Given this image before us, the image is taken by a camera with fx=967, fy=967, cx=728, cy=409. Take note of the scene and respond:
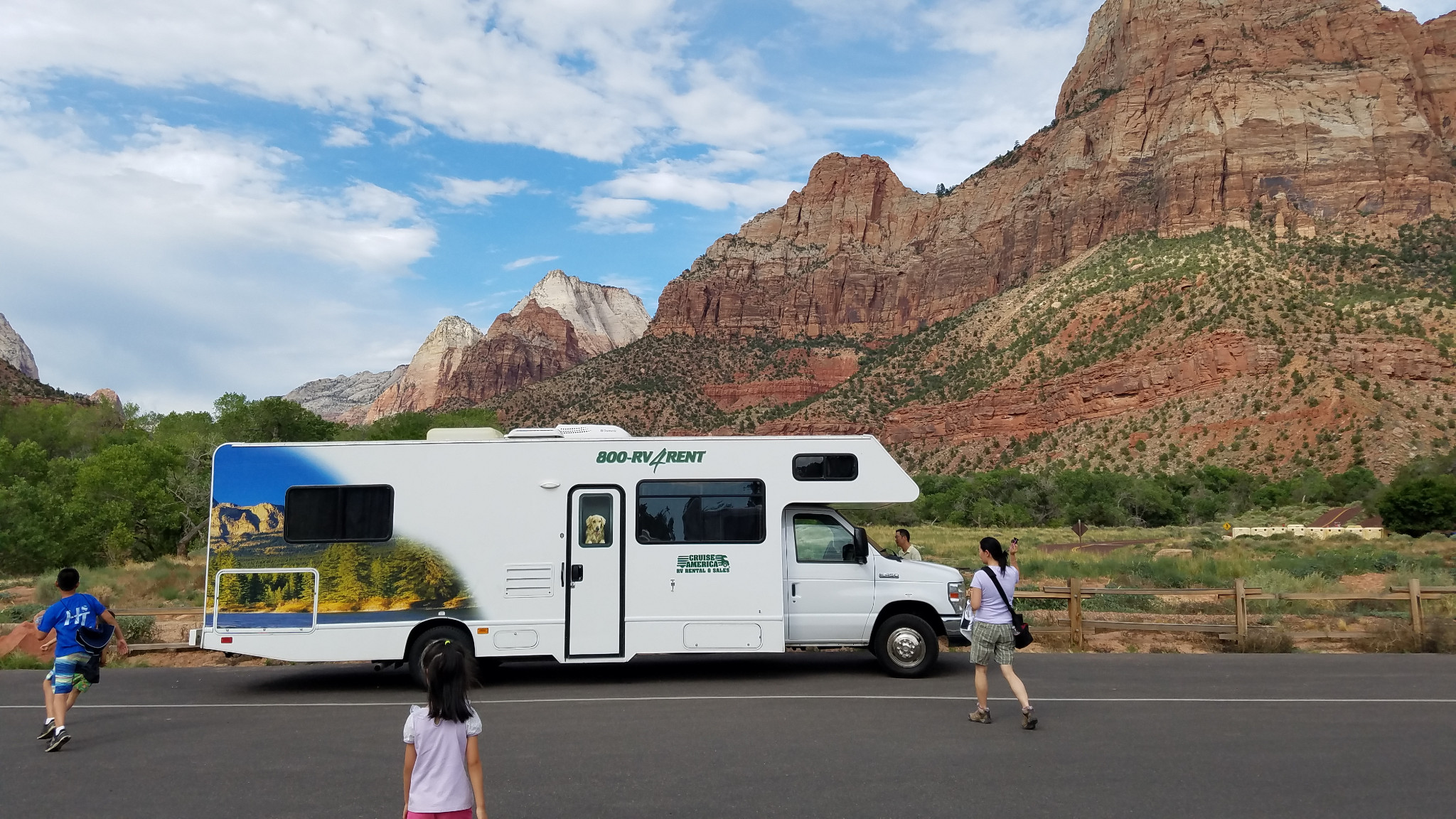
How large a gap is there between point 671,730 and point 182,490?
34.2 metres

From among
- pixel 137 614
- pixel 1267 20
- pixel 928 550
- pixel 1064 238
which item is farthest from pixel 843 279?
pixel 137 614

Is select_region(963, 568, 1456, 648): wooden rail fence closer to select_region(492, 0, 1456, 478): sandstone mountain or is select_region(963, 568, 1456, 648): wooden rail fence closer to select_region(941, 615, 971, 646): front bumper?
select_region(941, 615, 971, 646): front bumper

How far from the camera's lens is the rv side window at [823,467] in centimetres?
1202

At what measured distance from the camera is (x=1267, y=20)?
3430 inches

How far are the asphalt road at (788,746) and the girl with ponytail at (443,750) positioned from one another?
7.97ft

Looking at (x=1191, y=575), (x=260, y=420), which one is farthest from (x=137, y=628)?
(x=260, y=420)

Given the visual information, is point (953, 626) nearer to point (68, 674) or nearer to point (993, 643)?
point (993, 643)

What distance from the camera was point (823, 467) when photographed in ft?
39.5

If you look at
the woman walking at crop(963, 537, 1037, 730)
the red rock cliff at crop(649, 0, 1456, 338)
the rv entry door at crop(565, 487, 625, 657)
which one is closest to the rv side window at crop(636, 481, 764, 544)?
the rv entry door at crop(565, 487, 625, 657)

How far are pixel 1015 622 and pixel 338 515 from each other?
7.84m

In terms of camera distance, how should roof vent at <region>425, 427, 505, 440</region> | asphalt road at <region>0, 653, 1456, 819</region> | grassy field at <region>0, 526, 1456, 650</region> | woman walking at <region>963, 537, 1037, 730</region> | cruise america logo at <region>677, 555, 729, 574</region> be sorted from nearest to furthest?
asphalt road at <region>0, 653, 1456, 819</region>, woman walking at <region>963, 537, 1037, 730</region>, cruise america logo at <region>677, 555, 729, 574</region>, roof vent at <region>425, 427, 505, 440</region>, grassy field at <region>0, 526, 1456, 650</region>

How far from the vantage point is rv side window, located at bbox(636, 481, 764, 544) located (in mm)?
11797

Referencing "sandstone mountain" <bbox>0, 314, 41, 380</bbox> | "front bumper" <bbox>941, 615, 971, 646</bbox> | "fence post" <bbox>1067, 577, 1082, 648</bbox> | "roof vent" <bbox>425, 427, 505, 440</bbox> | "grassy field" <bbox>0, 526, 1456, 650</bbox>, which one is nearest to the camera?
"front bumper" <bbox>941, 615, 971, 646</bbox>

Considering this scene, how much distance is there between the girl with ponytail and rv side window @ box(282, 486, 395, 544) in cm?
760
